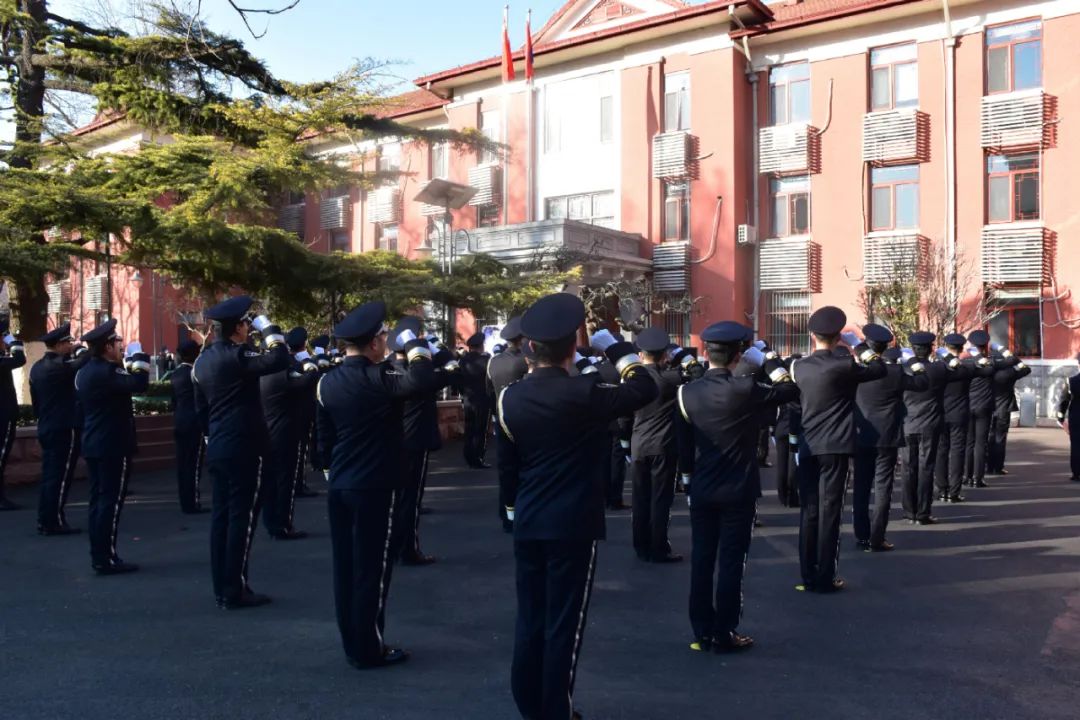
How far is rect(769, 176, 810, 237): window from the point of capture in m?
26.7

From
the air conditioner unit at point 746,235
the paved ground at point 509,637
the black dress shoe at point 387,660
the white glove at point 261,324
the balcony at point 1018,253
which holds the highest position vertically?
the air conditioner unit at point 746,235

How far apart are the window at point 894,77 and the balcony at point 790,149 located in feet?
6.04

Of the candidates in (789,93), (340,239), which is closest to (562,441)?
(789,93)

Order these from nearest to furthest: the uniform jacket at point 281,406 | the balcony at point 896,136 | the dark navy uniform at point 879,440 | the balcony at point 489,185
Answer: the dark navy uniform at point 879,440 → the uniform jacket at point 281,406 → the balcony at point 896,136 → the balcony at point 489,185

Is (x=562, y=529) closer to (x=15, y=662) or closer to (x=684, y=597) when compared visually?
(x=684, y=597)

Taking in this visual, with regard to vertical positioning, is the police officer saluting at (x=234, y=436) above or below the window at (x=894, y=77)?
below

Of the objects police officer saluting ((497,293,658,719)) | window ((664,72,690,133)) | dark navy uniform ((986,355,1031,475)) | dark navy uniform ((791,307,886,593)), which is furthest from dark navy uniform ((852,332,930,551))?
window ((664,72,690,133))

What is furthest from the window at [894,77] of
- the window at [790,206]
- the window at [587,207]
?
the window at [587,207]

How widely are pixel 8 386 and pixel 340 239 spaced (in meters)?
27.6

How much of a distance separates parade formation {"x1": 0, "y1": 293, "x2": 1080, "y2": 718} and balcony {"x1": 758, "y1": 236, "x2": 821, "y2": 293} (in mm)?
15656

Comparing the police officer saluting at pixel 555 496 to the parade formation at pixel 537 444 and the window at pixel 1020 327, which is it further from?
the window at pixel 1020 327

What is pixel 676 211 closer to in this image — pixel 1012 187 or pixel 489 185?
pixel 489 185

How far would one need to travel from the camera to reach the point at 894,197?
83.4 ft

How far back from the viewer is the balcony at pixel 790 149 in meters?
26.0
